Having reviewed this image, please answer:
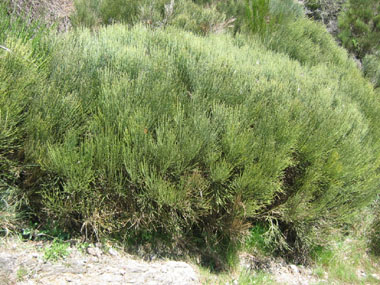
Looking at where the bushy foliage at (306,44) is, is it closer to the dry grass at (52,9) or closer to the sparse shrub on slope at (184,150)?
the sparse shrub on slope at (184,150)

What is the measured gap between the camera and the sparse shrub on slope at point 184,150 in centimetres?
296

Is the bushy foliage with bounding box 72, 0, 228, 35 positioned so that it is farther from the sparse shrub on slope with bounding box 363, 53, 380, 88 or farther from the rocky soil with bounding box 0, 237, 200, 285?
the rocky soil with bounding box 0, 237, 200, 285

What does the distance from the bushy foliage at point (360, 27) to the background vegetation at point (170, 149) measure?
729cm

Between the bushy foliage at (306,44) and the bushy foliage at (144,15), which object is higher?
the bushy foliage at (306,44)

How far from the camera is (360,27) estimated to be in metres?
10.8

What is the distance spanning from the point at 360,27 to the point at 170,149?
35.4 feet


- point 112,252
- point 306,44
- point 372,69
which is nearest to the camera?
point 112,252

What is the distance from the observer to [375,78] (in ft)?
28.7

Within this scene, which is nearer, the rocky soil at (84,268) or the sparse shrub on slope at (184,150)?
the rocky soil at (84,268)

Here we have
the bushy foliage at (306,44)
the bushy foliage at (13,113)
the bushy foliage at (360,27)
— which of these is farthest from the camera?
the bushy foliage at (360,27)

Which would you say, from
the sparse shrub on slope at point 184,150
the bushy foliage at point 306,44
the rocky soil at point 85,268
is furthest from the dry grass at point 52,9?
the rocky soil at point 85,268

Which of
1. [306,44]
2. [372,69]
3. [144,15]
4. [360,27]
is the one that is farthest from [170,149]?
[360,27]

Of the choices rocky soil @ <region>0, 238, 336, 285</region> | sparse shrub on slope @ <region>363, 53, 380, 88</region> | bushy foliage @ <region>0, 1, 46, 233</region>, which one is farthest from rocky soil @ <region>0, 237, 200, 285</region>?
sparse shrub on slope @ <region>363, 53, 380, 88</region>

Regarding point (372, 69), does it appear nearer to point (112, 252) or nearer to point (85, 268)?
point (112, 252)
